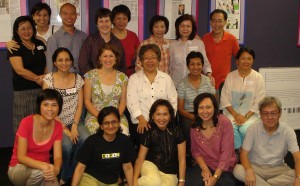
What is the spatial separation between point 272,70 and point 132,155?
2.86 meters

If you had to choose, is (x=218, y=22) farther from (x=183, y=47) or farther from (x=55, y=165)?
(x=55, y=165)

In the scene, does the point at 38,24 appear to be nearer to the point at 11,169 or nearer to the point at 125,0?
the point at 125,0

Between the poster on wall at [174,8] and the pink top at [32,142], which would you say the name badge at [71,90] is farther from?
the poster on wall at [174,8]

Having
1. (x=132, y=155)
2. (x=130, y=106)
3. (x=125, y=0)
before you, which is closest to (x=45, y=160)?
(x=132, y=155)

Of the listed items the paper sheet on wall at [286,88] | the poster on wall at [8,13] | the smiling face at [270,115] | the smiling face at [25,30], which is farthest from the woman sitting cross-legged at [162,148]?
the paper sheet on wall at [286,88]

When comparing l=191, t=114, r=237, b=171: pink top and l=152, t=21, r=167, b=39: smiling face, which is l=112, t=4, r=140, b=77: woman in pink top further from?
l=191, t=114, r=237, b=171: pink top

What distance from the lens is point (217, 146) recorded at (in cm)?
307

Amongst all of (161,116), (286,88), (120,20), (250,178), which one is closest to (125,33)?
(120,20)

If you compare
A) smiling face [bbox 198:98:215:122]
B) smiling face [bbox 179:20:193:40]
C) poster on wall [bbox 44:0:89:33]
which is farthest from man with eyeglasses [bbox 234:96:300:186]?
poster on wall [bbox 44:0:89:33]

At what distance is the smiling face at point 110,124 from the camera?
2.83 metres

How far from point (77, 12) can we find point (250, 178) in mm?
2713

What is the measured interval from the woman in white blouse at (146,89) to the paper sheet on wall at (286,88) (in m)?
2.05

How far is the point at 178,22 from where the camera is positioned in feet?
13.0

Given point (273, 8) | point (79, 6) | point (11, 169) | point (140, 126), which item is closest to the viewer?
point (11, 169)
